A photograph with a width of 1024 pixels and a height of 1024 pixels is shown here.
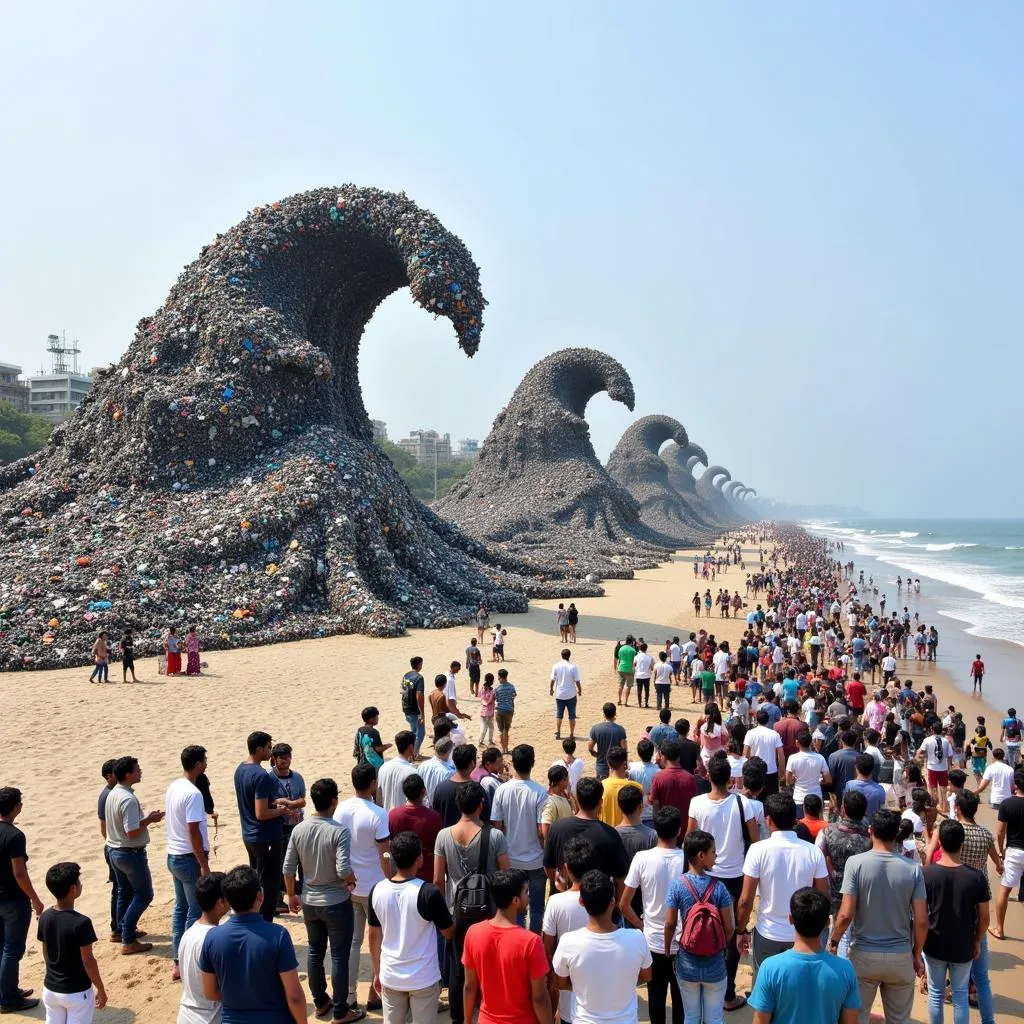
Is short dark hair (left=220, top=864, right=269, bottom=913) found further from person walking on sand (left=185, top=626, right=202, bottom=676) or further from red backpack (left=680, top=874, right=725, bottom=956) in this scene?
person walking on sand (left=185, top=626, right=202, bottom=676)

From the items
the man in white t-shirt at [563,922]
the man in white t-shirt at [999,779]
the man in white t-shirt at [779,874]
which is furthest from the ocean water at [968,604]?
the man in white t-shirt at [563,922]

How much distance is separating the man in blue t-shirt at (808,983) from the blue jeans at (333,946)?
243 cm

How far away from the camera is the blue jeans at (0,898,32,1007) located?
4.91 meters

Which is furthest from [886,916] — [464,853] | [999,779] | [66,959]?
[999,779]

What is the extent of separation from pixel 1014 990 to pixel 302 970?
15.5 feet

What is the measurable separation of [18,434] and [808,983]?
63.0 meters

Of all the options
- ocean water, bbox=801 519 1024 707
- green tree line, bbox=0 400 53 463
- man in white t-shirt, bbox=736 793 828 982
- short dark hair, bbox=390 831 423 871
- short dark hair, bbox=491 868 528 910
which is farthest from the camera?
green tree line, bbox=0 400 53 463

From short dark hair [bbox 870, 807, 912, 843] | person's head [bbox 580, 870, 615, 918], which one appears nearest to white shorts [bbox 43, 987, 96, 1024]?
person's head [bbox 580, 870, 615, 918]

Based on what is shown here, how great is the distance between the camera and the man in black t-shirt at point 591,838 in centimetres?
450

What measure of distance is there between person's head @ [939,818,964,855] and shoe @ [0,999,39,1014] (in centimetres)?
538

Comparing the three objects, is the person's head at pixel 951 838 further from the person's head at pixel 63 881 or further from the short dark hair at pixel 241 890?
the person's head at pixel 63 881

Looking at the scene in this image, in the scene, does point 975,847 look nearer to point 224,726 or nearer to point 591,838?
point 591,838

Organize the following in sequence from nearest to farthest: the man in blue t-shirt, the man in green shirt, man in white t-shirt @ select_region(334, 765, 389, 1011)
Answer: the man in blue t-shirt → man in white t-shirt @ select_region(334, 765, 389, 1011) → the man in green shirt

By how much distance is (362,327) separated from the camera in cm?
2602
